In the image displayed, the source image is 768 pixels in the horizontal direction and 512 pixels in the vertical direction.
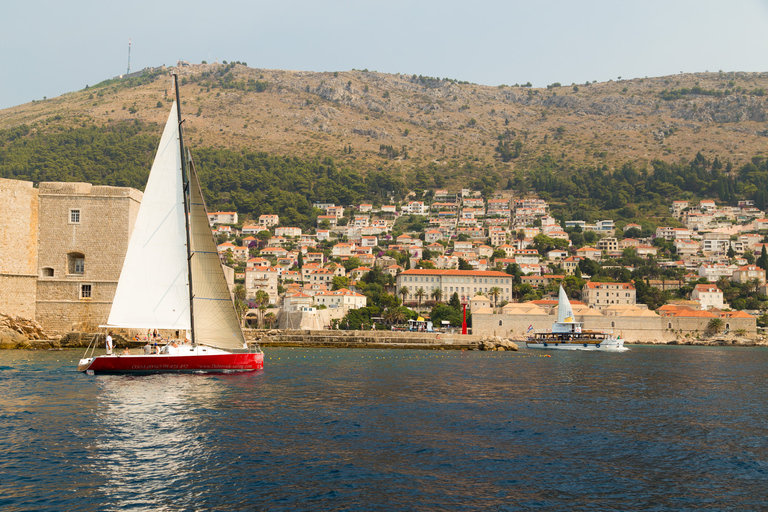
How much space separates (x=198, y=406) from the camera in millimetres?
14156

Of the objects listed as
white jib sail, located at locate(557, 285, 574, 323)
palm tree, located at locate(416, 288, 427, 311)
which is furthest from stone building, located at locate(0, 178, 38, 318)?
palm tree, located at locate(416, 288, 427, 311)

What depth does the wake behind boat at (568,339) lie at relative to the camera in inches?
2103

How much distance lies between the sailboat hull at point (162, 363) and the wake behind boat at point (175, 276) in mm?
29

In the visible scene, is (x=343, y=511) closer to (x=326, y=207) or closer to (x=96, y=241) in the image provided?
(x=96, y=241)

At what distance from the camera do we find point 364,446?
36.1 feet

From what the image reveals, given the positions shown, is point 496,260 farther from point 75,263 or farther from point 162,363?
point 162,363

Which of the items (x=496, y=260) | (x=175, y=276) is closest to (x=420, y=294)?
(x=496, y=260)

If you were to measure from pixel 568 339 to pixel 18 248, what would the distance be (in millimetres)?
42566

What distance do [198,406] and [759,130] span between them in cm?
20219

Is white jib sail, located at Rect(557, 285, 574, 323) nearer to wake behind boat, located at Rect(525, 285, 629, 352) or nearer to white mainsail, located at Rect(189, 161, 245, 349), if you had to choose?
wake behind boat, located at Rect(525, 285, 629, 352)

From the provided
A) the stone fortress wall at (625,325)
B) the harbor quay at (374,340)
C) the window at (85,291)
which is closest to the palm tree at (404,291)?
the stone fortress wall at (625,325)

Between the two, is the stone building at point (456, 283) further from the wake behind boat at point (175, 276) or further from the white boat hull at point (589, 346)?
the wake behind boat at point (175, 276)

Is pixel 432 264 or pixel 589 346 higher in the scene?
pixel 432 264

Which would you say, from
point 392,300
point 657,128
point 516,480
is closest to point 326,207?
point 392,300
